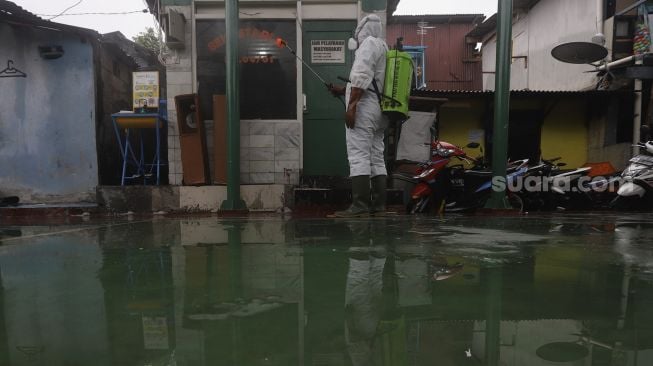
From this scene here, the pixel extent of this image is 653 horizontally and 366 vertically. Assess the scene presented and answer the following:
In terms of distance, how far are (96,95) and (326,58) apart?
134 inches

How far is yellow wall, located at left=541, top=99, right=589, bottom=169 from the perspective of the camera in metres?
7.96

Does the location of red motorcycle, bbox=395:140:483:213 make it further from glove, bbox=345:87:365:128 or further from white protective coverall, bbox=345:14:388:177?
glove, bbox=345:87:365:128

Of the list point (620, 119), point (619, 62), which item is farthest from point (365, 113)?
point (620, 119)

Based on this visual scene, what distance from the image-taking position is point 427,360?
3.05 ft

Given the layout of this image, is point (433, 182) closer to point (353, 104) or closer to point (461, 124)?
point (353, 104)

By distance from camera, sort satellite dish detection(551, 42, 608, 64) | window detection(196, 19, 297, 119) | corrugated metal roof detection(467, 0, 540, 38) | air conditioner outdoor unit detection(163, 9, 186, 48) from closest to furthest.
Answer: air conditioner outdoor unit detection(163, 9, 186, 48), window detection(196, 19, 297, 119), satellite dish detection(551, 42, 608, 64), corrugated metal roof detection(467, 0, 540, 38)

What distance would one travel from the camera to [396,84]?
148 inches

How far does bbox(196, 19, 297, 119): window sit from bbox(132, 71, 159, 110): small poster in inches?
22.4

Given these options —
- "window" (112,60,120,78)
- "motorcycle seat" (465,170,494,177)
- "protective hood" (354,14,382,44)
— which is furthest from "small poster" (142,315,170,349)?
"window" (112,60,120,78)

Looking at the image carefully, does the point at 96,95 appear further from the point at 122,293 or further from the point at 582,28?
the point at 582,28

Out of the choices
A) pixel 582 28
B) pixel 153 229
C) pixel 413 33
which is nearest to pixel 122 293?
pixel 153 229

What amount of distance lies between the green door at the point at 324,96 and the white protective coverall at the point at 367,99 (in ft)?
5.21

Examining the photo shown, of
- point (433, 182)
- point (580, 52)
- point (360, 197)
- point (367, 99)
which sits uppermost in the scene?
point (580, 52)

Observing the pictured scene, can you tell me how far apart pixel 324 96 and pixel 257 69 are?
99cm
